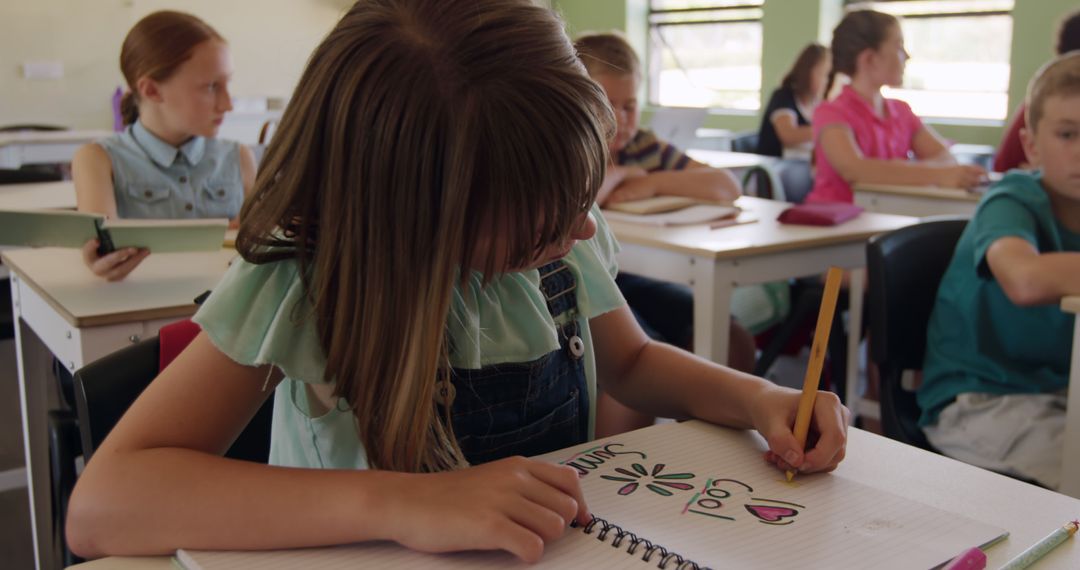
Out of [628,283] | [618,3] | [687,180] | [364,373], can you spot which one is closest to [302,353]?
[364,373]

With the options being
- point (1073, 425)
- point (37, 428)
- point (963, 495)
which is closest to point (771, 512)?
point (963, 495)

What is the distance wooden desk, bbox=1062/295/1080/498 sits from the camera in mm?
1490

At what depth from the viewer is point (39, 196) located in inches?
118

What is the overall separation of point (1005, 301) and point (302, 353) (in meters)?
1.30

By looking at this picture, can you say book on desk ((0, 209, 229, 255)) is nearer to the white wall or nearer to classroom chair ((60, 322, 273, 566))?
classroom chair ((60, 322, 273, 566))

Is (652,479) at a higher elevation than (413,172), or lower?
lower

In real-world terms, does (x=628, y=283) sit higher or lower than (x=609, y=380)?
lower

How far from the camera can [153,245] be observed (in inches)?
67.6

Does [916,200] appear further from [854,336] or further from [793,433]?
[793,433]

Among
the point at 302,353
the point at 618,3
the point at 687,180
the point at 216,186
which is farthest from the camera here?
the point at 618,3

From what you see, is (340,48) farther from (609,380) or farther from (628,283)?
(628,283)

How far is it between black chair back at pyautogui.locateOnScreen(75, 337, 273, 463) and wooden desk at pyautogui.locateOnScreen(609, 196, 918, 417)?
1238 mm

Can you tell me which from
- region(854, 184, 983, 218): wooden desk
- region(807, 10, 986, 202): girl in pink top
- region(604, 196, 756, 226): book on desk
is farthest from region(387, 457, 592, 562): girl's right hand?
region(807, 10, 986, 202): girl in pink top

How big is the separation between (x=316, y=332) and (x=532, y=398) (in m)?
0.27
